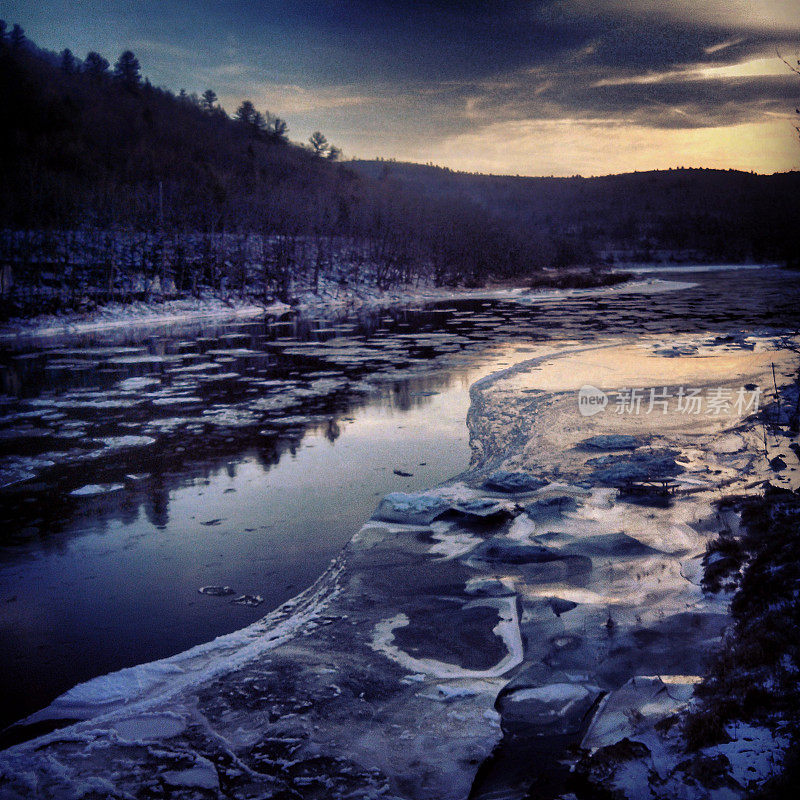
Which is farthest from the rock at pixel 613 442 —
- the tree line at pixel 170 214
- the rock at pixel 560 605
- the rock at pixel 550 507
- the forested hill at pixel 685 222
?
the forested hill at pixel 685 222

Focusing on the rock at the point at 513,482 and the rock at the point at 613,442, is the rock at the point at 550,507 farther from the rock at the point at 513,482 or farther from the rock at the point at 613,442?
the rock at the point at 613,442

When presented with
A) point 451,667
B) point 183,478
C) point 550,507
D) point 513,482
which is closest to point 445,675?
point 451,667

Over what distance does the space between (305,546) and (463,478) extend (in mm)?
2906

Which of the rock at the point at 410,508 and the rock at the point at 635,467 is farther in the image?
the rock at the point at 635,467

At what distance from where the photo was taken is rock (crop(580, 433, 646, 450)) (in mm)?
10508

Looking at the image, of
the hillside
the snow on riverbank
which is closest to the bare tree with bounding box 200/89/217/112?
→ the hillside

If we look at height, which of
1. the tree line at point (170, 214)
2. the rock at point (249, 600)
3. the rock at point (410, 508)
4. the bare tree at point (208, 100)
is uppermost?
the bare tree at point (208, 100)

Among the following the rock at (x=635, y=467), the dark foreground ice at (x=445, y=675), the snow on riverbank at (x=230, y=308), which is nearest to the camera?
the dark foreground ice at (x=445, y=675)

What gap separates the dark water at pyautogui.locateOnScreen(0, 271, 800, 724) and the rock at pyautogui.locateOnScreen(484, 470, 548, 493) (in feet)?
2.94

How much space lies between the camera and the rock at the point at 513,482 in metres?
8.69

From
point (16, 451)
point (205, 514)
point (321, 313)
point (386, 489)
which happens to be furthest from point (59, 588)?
point (321, 313)

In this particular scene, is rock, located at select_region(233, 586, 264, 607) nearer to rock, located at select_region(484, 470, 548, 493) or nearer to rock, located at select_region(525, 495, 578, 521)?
rock, located at select_region(525, 495, 578, 521)

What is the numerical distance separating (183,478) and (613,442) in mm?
7046

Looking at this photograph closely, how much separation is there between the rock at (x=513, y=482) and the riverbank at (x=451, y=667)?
0.14 ft
